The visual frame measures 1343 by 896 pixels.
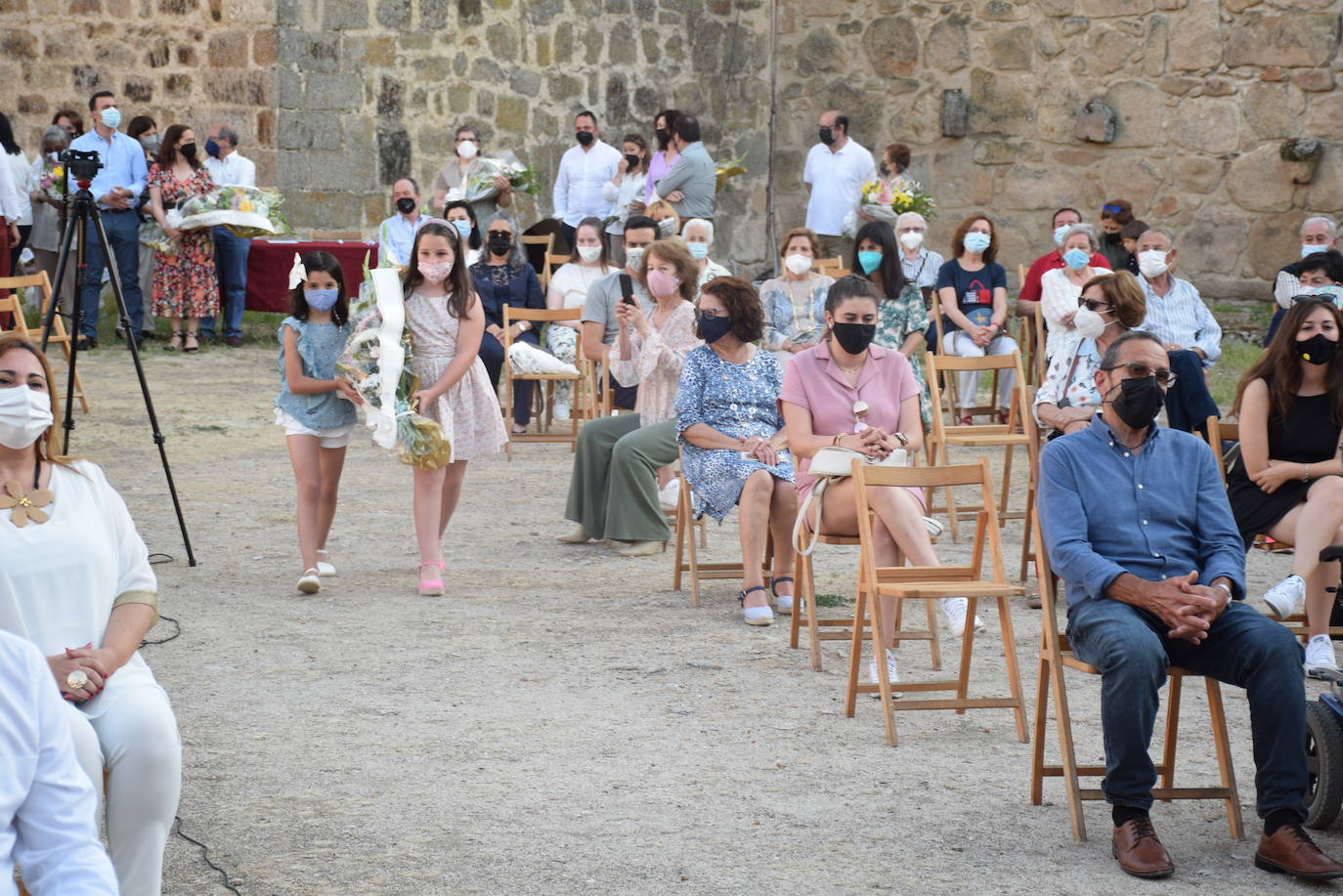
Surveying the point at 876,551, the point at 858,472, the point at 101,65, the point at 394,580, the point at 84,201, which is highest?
the point at 101,65

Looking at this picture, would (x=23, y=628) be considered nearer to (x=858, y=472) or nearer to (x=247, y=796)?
(x=247, y=796)

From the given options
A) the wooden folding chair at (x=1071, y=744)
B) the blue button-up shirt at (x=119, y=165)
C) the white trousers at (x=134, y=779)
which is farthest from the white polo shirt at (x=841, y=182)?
the white trousers at (x=134, y=779)

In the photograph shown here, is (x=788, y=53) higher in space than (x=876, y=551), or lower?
higher

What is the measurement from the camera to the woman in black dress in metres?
6.11

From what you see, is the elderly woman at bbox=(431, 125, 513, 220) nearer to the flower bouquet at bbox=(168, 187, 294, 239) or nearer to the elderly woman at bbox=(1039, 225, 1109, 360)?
the flower bouquet at bbox=(168, 187, 294, 239)

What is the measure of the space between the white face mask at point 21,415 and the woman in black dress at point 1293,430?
13.9ft

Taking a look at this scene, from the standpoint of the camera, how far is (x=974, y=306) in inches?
448

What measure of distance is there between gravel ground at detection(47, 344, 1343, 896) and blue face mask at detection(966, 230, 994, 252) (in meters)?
3.76

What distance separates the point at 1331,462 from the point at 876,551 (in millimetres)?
1694

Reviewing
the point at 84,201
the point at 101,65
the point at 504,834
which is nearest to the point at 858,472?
the point at 504,834

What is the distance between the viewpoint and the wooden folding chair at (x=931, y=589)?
5.20 m

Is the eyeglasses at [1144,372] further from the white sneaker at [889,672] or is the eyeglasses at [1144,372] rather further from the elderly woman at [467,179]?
the elderly woman at [467,179]

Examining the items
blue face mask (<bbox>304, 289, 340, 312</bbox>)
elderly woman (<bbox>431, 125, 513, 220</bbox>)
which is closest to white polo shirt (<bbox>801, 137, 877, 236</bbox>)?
elderly woman (<bbox>431, 125, 513, 220</bbox>)

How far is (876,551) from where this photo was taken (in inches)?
235
